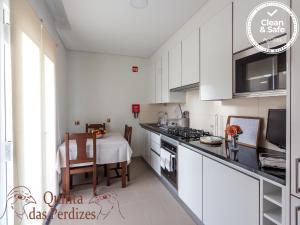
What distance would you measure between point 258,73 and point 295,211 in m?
0.96

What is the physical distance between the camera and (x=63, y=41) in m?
3.19

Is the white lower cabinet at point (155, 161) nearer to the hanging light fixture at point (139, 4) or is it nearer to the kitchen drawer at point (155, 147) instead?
the kitchen drawer at point (155, 147)

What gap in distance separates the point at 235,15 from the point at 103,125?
3062 millimetres

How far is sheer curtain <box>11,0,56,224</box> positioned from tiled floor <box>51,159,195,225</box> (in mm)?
503

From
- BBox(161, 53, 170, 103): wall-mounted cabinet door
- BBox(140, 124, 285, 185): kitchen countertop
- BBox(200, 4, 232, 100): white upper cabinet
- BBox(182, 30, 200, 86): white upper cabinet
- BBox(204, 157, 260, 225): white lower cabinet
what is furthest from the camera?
BBox(161, 53, 170, 103): wall-mounted cabinet door

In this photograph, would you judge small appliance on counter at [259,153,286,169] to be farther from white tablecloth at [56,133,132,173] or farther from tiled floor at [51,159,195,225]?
white tablecloth at [56,133,132,173]

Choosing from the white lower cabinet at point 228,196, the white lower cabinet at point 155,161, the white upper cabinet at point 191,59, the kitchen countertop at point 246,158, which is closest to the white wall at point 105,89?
the white lower cabinet at point 155,161

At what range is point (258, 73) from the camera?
1352 mm

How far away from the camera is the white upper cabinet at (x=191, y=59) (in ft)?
7.12

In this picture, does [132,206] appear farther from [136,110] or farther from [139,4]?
[139,4]

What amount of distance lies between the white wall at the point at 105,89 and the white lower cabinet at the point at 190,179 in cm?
222

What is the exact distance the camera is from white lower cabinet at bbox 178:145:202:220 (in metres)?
1.74

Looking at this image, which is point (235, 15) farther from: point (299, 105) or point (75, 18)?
point (75, 18)

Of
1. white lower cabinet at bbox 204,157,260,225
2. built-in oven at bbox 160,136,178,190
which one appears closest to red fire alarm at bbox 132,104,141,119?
built-in oven at bbox 160,136,178,190
